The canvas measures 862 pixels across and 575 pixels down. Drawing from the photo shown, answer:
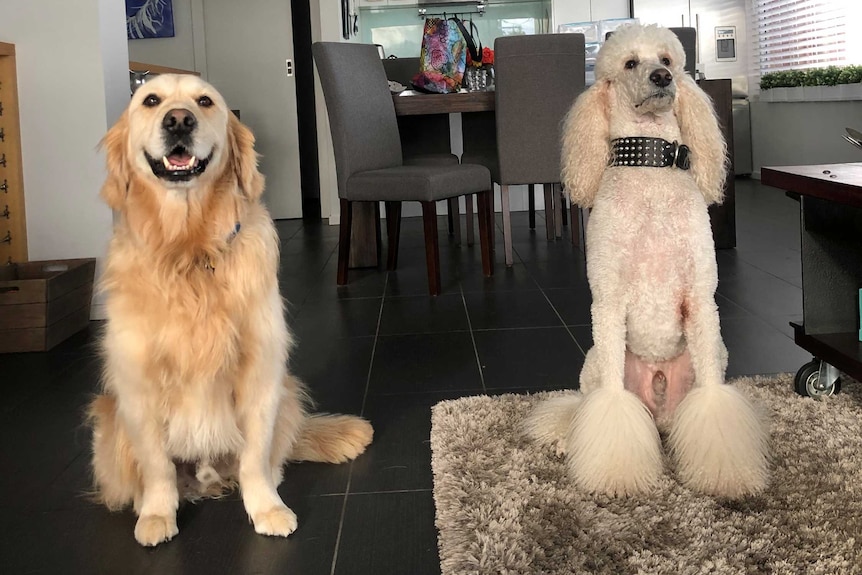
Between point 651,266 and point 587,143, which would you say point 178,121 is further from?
point 651,266

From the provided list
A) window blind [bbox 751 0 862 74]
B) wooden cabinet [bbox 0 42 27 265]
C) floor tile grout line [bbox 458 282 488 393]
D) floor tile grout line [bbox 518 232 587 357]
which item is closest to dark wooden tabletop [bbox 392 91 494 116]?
floor tile grout line [bbox 518 232 587 357]

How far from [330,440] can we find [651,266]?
829 millimetres

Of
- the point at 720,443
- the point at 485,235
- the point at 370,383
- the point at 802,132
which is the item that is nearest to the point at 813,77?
the point at 802,132

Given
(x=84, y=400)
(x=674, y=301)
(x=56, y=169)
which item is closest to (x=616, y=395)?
(x=674, y=301)

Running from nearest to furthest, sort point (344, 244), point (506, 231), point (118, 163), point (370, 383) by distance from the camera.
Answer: point (118, 163) < point (370, 383) < point (344, 244) < point (506, 231)

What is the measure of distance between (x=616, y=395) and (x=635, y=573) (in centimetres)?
46

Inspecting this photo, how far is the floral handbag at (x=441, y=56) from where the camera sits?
15.6 ft

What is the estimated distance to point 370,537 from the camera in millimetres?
1565

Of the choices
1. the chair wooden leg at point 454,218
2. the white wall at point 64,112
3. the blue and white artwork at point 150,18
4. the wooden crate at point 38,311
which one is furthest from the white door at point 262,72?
the wooden crate at point 38,311

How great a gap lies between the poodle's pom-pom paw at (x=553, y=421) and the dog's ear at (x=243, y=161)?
0.81m

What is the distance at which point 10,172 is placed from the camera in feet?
11.2

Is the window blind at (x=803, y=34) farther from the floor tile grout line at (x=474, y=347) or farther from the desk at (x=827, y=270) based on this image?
the desk at (x=827, y=270)

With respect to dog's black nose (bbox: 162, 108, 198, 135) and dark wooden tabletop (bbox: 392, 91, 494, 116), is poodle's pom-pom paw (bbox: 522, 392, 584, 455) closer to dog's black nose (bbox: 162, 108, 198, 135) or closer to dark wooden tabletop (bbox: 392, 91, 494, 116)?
dog's black nose (bbox: 162, 108, 198, 135)

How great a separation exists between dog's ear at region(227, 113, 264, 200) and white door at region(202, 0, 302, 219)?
5360mm
